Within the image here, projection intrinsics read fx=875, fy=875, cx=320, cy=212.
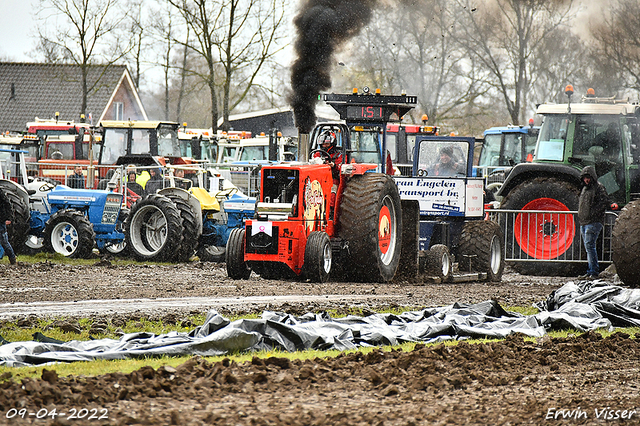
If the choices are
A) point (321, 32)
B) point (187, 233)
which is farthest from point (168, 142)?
point (321, 32)

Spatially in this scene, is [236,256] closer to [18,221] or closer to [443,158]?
[443,158]

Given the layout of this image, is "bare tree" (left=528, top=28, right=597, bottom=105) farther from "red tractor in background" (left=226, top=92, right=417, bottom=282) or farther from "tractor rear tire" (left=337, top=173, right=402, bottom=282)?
"tractor rear tire" (left=337, top=173, right=402, bottom=282)

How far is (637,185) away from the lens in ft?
51.5

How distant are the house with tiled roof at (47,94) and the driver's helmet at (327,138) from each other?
40.9m

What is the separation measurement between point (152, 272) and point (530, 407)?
1040cm

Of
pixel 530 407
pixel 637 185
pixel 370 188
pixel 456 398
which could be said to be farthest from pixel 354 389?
pixel 637 185

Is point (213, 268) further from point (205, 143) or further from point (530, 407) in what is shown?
point (205, 143)

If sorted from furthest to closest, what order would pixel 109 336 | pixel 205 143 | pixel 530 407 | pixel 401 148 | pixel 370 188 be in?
1. pixel 205 143
2. pixel 401 148
3. pixel 370 188
4. pixel 109 336
5. pixel 530 407

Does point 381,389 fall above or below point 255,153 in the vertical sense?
below

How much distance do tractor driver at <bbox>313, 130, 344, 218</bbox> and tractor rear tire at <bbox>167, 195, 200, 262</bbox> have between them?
4.16 metres

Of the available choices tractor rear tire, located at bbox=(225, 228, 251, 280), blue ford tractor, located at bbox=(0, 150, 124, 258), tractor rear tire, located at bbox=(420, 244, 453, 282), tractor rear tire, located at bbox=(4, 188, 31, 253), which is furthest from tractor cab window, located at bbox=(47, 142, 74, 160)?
tractor rear tire, located at bbox=(420, 244, 453, 282)

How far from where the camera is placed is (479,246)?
1452 cm

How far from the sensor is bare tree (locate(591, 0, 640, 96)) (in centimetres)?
1498

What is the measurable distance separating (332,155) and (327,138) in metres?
0.32
